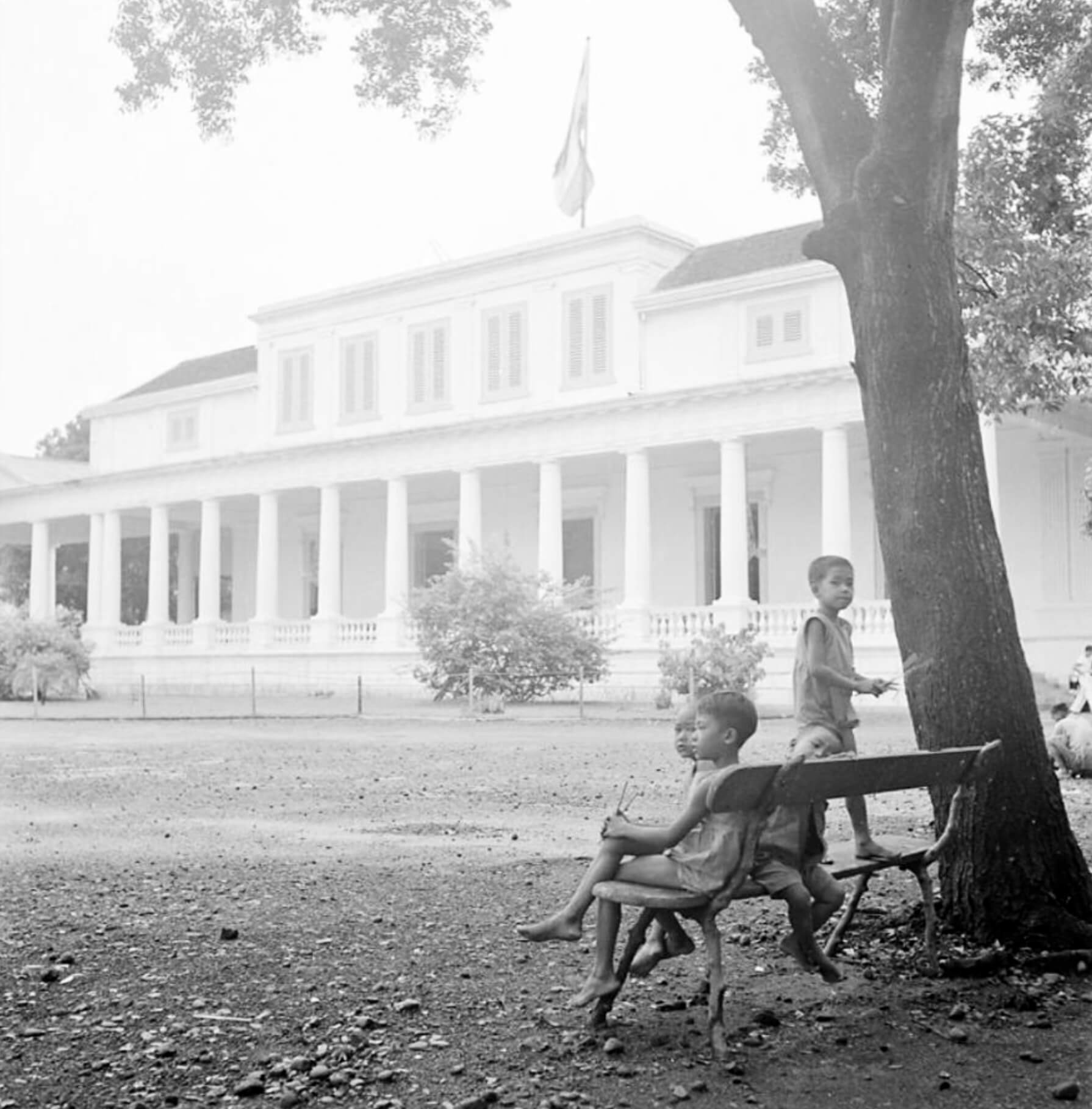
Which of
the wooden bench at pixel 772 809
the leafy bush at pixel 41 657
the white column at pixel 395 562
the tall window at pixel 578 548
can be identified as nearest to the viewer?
the wooden bench at pixel 772 809

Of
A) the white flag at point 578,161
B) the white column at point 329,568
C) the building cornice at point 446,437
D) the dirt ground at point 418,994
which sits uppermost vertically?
the white flag at point 578,161

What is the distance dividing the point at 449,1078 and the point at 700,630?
22.6 metres

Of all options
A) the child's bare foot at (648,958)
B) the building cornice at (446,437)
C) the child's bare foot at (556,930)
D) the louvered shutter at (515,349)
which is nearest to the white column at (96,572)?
the building cornice at (446,437)

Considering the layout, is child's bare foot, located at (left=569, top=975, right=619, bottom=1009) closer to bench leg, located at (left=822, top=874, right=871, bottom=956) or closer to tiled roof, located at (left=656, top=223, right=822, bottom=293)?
bench leg, located at (left=822, top=874, right=871, bottom=956)

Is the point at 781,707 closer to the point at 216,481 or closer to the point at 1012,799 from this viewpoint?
the point at 216,481

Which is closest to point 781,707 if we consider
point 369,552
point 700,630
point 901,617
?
point 700,630

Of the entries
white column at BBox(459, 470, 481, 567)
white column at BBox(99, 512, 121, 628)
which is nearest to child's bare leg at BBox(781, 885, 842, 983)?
white column at BBox(459, 470, 481, 567)

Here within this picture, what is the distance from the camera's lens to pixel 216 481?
36750 mm

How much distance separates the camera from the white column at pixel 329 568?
34.4 meters

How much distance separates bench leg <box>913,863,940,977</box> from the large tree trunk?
387 mm

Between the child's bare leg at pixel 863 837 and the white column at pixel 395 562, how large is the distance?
26889mm

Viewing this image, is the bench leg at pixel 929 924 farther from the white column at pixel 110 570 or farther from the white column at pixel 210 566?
the white column at pixel 110 570

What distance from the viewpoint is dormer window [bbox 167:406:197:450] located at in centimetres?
3947

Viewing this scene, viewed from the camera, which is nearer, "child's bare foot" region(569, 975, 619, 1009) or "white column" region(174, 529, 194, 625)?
"child's bare foot" region(569, 975, 619, 1009)
